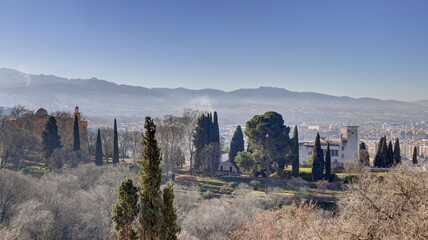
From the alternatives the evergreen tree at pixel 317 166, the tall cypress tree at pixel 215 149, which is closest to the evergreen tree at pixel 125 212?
the evergreen tree at pixel 317 166

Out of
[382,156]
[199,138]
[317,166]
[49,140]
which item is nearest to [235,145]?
[199,138]

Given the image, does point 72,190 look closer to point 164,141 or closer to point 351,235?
point 164,141

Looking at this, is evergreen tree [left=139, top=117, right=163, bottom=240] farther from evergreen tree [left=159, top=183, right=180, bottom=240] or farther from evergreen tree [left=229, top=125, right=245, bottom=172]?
evergreen tree [left=229, top=125, right=245, bottom=172]

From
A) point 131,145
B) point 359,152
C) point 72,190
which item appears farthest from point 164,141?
point 359,152

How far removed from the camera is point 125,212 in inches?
357

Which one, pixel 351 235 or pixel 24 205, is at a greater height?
pixel 351 235

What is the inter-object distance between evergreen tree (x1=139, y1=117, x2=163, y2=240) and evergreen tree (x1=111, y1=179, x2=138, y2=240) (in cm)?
27

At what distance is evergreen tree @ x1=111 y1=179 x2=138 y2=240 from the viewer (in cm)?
902

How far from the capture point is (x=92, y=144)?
39938 millimetres

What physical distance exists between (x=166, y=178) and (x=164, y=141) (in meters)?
4.97

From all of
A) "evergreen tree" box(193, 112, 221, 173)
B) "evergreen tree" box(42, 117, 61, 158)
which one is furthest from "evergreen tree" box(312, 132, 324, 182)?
"evergreen tree" box(42, 117, 61, 158)

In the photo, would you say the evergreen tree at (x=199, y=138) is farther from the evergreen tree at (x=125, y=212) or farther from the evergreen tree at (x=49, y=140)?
the evergreen tree at (x=125, y=212)

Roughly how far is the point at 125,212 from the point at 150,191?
2.63ft

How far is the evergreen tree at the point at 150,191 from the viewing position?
8.84 metres
